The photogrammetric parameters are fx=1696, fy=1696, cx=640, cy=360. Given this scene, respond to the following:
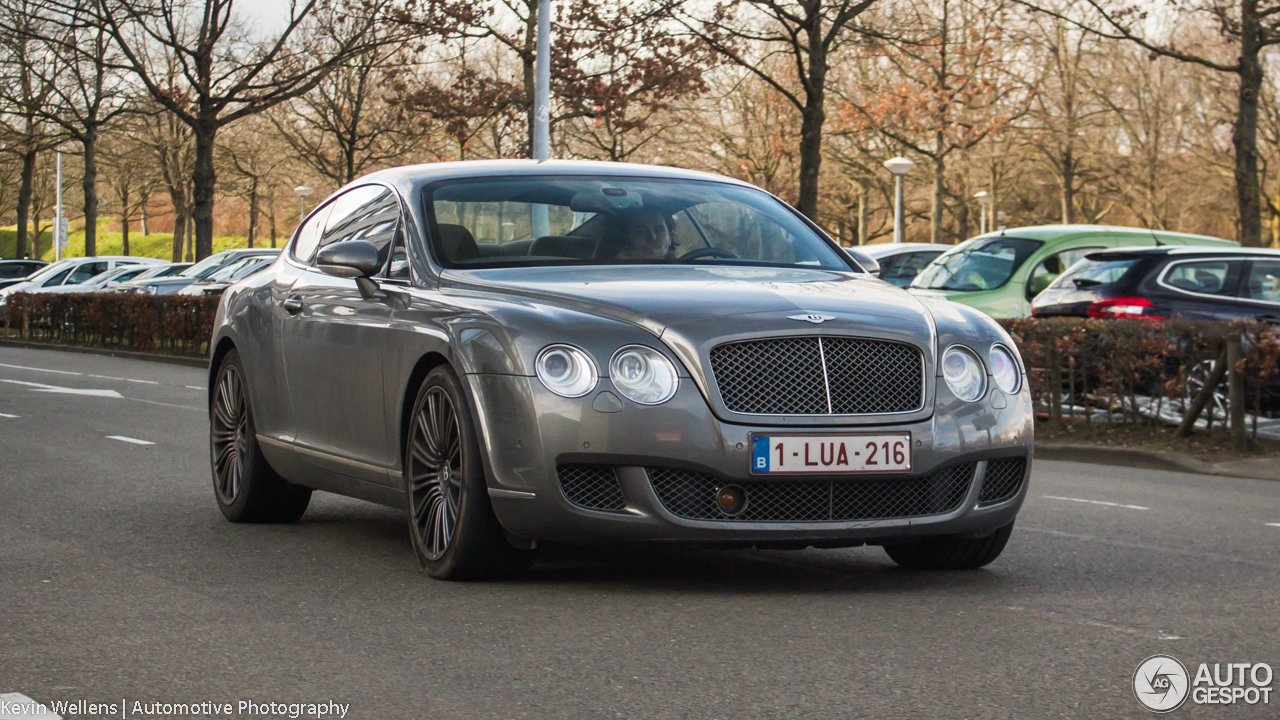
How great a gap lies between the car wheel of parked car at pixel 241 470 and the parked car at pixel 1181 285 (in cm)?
875

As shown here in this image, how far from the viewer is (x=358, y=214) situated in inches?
293

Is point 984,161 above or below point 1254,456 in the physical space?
above

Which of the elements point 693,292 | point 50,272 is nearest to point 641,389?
point 693,292

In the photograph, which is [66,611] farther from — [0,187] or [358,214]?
[0,187]

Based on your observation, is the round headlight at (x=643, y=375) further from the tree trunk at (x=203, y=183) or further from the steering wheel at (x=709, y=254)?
the tree trunk at (x=203, y=183)

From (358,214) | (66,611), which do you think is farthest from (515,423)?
(358,214)

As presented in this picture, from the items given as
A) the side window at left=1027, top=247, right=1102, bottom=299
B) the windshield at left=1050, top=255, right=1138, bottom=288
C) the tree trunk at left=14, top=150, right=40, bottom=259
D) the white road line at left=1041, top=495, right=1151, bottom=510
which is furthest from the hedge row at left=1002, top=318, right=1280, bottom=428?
the tree trunk at left=14, top=150, right=40, bottom=259

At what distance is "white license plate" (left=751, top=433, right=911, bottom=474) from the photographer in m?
5.40

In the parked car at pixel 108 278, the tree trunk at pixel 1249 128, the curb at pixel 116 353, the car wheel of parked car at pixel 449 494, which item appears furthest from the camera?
the parked car at pixel 108 278

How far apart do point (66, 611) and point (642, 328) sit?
2.00 metres

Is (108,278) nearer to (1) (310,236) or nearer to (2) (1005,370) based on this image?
(1) (310,236)

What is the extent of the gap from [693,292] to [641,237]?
3.13 ft

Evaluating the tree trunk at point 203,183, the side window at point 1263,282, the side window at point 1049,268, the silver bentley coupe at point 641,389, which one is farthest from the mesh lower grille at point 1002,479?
the tree trunk at point 203,183

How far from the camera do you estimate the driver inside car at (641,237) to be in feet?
21.5
